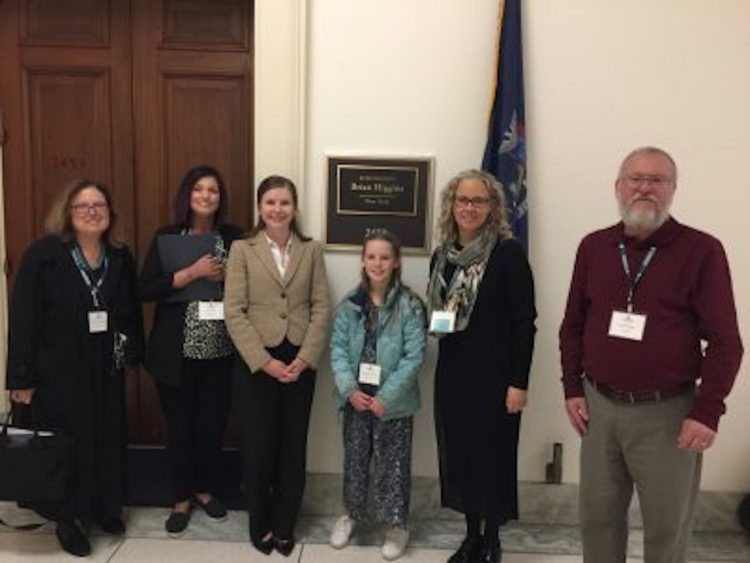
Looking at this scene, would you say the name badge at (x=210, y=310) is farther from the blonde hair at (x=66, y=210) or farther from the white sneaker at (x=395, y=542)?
the white sneaker at (x=395, y=542)

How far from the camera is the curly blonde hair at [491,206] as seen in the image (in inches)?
103

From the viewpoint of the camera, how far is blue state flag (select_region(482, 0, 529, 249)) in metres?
2.88

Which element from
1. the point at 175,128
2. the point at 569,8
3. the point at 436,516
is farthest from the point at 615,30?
the point at 436,516

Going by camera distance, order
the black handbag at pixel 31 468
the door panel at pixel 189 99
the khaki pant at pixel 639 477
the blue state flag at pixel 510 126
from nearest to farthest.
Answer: the khaki pant at pixel 639 477, the black handbag at pixel 31 468, the blue state flag at pixel 510 126, the door panel at pixel 189 99

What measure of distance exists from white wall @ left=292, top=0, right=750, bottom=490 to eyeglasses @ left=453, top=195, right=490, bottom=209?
50 centimetres

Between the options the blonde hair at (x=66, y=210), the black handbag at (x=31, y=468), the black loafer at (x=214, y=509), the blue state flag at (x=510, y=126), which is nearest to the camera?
the black handbag at (x=31, y=468)

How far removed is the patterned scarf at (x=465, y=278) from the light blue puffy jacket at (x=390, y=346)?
0.44 feet

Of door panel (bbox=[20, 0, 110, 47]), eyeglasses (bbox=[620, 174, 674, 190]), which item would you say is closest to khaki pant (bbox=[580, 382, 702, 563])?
eyeglasses (bbox=[620, 174, 674, 190])

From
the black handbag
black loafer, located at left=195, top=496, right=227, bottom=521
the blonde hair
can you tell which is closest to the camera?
the black handbag

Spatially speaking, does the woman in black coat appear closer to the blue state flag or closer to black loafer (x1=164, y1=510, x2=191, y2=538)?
black loafer (x1=164, y1=510, x2=191, y2=538)

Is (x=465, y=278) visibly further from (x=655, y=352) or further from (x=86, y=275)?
Result: (x=86, y=275)

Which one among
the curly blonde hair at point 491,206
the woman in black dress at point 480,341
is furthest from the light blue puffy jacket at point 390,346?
the curly blonde hair at point 491,206

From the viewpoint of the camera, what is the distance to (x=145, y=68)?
10.8 feet

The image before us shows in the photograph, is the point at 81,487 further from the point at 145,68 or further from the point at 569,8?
the point at 569,8
